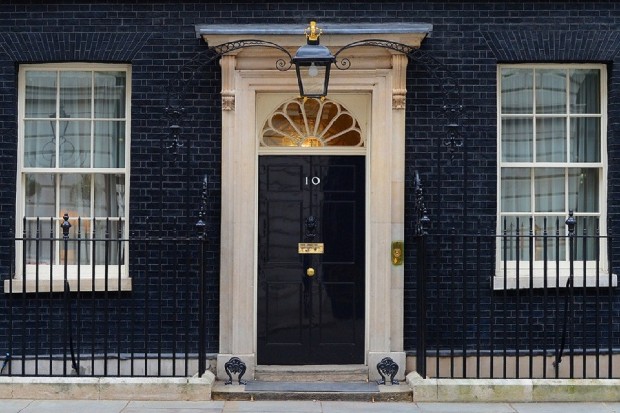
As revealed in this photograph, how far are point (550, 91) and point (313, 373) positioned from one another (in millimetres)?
4137

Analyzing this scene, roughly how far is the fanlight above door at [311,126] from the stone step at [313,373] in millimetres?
2475

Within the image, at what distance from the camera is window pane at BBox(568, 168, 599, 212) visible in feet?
33.3

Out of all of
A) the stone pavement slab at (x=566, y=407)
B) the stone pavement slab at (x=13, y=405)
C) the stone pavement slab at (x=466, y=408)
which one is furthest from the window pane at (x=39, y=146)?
the stone pavement slab at (x=566, y=407)

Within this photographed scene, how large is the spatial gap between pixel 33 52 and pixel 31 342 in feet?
10.5

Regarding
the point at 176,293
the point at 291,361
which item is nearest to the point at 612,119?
the point at 291,361

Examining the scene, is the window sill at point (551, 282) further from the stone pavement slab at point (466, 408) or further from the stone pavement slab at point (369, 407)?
the stone pavement slab at point (369, 407)

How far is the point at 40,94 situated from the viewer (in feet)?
33.2

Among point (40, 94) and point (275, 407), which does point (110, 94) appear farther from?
point (275, 407)

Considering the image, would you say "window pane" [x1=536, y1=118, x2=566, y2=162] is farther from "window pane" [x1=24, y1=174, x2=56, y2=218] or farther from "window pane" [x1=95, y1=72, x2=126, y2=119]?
"window pane" [x1=24, y1=174, x2=56, y2=218]

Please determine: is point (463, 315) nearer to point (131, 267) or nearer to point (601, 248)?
point (601, 248)

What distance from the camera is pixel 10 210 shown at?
9859 mm

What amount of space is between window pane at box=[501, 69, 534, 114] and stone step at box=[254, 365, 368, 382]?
336 cm

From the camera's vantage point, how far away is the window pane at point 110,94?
1011cm

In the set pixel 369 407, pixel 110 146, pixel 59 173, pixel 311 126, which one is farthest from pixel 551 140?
pixel 59 173
